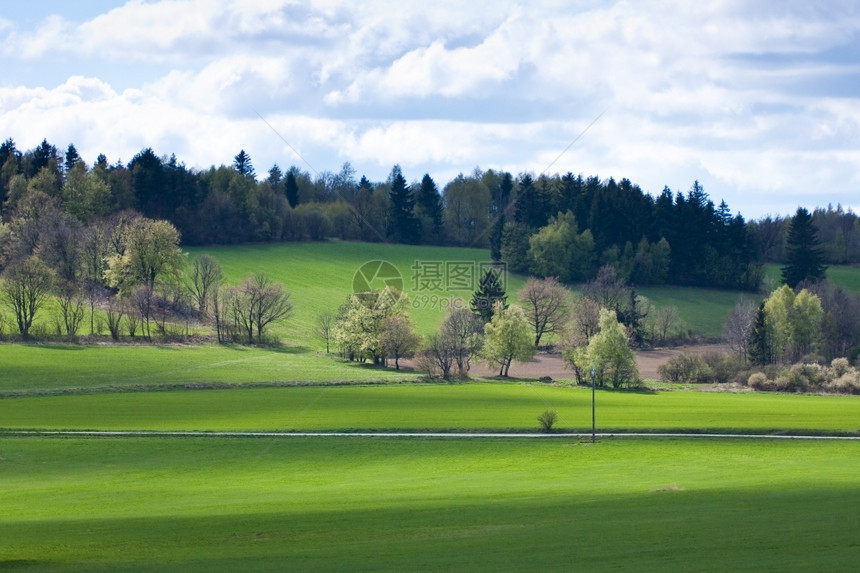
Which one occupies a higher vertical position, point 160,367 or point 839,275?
point 839,275

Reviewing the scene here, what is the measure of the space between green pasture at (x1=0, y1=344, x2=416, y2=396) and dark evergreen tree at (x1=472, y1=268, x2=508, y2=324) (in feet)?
53.2

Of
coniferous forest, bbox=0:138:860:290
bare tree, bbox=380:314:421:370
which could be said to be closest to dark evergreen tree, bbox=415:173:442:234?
coniferous forest, bbox=0:138:860:290

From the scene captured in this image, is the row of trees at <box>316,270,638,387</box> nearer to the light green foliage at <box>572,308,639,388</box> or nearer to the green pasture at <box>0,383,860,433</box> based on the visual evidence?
the light green foliage at <box>572,308,639,388</box>

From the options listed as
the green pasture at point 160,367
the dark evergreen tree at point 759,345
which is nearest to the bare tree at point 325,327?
the green pasture at point 160,367

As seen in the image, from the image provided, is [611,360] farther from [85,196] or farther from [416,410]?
[85,196]

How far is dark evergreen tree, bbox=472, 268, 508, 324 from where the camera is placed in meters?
94.9

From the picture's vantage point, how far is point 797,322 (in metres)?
93.6

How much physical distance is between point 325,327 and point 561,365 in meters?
24.1

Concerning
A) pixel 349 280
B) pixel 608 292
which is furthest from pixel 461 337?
pixel 349 280

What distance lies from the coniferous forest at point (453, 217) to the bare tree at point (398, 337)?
35.5 metres

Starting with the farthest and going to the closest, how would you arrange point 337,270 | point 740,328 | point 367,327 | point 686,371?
point 337,270 < point 740,328 < point 367,327 < point 686,371

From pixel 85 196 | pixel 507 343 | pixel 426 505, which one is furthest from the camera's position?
pixel 85 196

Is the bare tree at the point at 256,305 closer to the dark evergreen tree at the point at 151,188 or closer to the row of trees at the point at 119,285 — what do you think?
the row of trees at the point at 119,285

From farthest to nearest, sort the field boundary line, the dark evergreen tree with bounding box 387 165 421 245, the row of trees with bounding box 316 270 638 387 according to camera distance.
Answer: the dark evergreen tree with bounding box 387 165 421 245 < the row of trees with bounding box 316 270 638 387 < the field boundary line
